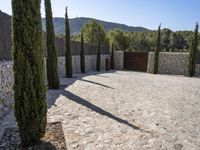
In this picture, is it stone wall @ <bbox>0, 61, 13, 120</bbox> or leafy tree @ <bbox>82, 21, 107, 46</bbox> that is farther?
leafy tree @ <bbox>82, 21, 107, 46</bbox>

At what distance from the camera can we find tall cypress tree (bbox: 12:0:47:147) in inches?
192

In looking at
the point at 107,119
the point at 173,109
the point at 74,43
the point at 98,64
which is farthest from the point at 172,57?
the point at 107,119

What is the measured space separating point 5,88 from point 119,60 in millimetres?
22238

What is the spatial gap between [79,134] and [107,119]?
1.32m

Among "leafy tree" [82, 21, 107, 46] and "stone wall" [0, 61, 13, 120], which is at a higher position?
"leafy tree" [82, 21, 107, 46]

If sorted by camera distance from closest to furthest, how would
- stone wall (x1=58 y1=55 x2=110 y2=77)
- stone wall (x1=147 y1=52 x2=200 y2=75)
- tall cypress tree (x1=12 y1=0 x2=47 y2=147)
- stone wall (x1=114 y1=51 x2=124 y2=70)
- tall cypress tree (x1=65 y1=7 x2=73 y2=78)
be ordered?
tall cypress tree (x1=12 y1=0 x2=47 y2=147), tall cypress tree (x1=65 y1=7 x2=73 y2=78), stone wall (x1=58 y1=55 x2=110 y2=77), stone wall (x1=147 y1=52 x2=200 y2=75), stone wall (x1=114 y1=51 x2=124 y2=70)

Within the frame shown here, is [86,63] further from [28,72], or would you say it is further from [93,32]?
[28,72]

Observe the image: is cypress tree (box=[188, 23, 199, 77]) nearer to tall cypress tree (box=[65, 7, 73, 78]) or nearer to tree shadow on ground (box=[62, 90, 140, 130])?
tall cypress tree (box=[65, 7, 73, 78])

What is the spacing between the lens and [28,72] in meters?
4.88

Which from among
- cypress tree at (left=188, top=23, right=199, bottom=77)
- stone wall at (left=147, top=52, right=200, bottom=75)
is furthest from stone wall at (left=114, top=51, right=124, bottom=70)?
cypress tree at (left=188, top=23, right=199, bottom=77)

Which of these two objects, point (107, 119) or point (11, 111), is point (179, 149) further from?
point (11, 111)

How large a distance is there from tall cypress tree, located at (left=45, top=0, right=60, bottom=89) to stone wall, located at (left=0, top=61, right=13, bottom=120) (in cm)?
350

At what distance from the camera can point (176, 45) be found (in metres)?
45.7

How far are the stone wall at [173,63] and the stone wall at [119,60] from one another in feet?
17.9
